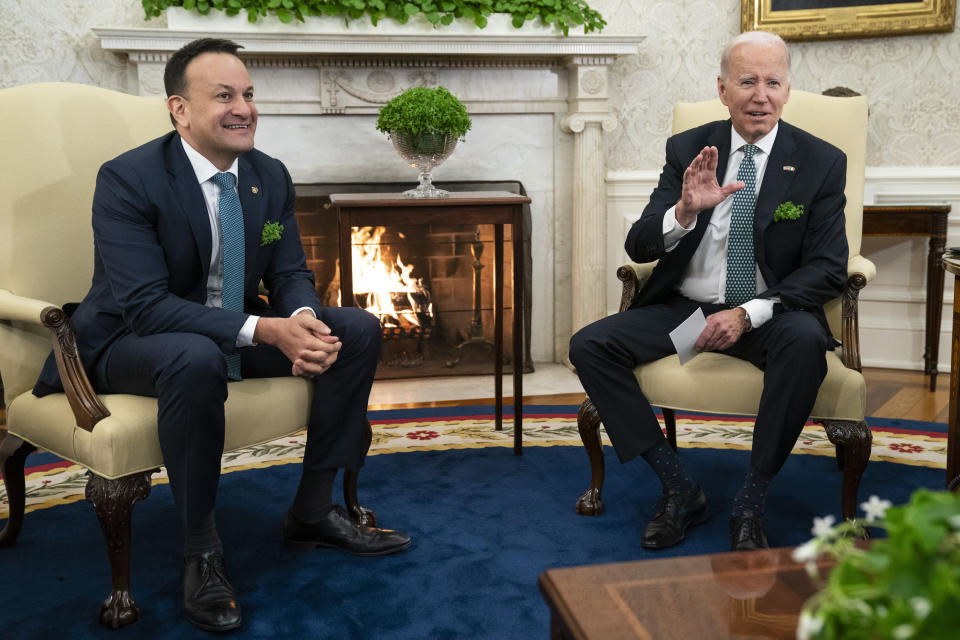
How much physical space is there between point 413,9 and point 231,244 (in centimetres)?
208

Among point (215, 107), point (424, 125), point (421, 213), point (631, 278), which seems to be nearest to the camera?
point (215, 107)

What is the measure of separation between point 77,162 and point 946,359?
386 centimetres

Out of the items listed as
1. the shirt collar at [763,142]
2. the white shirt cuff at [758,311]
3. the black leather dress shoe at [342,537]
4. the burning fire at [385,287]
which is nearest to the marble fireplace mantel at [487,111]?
the burning fire at [385,287]

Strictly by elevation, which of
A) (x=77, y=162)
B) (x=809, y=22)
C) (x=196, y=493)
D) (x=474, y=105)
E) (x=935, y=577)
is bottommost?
(x=196, y=493)

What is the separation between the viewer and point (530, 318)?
445 cm

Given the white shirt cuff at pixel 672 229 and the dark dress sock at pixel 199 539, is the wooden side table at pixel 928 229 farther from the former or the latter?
the dark dress sock at pixel 199 539

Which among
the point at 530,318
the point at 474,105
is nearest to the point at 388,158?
the point at 474,105

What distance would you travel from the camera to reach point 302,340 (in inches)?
81.4

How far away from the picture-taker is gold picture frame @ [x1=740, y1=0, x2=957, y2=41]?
414 cm

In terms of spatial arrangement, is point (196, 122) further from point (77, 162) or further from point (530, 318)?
point (530, 318)

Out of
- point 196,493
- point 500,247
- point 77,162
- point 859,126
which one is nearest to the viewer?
point 196,493

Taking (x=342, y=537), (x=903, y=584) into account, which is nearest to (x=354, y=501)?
(x=342, y=537)

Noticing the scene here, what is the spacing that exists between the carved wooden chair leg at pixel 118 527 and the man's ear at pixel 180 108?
868 mm

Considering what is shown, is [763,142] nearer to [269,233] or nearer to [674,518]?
[674,518]
